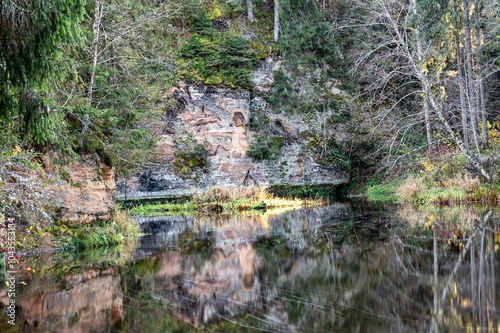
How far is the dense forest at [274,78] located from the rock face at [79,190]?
0.34 meters

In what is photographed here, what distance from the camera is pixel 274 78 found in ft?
82.3

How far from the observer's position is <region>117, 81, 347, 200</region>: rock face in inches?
837

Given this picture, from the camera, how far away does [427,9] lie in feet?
50.0

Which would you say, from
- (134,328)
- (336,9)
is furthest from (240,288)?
(336,9)

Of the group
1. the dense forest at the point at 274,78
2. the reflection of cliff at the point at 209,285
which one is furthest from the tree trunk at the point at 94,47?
the reflection of cliff at the point at 209,285

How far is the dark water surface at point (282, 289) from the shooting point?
7.59 ft

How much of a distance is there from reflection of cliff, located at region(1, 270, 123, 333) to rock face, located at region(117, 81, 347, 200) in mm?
17318

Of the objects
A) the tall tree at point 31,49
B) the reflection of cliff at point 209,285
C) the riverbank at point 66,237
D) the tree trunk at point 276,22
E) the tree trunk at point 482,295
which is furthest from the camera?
the tree trunk at point 276,22

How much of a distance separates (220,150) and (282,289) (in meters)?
20.0

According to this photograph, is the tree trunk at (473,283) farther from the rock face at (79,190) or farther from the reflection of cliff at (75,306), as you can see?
the rock face at (79,190)

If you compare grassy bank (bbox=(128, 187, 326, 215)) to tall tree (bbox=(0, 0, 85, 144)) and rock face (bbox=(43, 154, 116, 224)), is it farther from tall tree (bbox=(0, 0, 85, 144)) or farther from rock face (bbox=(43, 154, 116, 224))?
tall tree (bbox=(0, 0, 85, 144))

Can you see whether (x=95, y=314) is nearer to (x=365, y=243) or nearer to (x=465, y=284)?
(x=465, y=284)

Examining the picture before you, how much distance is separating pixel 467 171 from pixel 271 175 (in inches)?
483

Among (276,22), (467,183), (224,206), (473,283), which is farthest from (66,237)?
(276,22)
